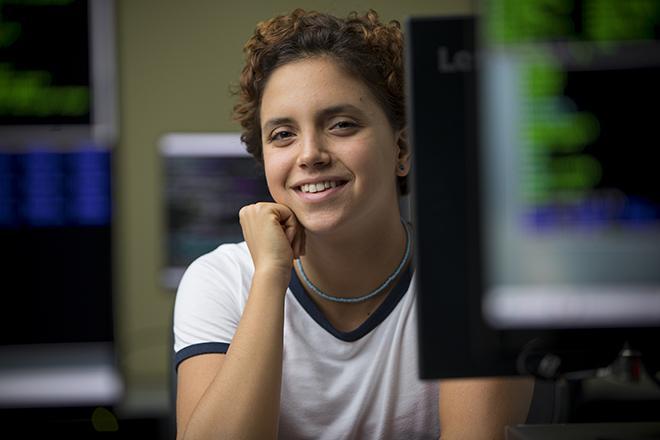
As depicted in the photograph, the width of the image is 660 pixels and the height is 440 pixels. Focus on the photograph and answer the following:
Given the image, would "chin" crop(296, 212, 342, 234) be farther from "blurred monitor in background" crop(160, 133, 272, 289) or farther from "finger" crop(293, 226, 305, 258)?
"blurred monitor in background" crop(160, 133, 272, 289)

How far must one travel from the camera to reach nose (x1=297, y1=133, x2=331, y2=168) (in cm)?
114

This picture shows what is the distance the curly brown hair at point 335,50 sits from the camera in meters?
1.24

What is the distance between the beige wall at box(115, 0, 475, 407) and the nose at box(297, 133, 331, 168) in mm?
1459

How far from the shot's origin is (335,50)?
123cm

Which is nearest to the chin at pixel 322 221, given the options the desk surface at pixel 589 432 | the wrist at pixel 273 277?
the wrist at pixel 273 277

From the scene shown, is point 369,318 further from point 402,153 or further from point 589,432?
point 589,432

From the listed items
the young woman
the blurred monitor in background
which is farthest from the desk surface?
the blurred monitor in background

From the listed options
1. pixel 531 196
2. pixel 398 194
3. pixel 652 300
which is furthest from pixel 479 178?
pixel 398 194

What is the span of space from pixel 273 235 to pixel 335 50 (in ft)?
1.02

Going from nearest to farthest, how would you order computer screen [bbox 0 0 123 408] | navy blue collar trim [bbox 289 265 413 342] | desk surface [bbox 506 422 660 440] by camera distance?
desk surface [bbox 506 422 660 440] → navy blue collar trim [bbox 289 265 413 342] → computer screen [bbox 0 0 123 408]

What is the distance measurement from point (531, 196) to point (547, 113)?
0.21 feet

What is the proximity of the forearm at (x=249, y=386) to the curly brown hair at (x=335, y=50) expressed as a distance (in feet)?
1.30

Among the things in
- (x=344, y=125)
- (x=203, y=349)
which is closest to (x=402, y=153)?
(x=344, y=125)

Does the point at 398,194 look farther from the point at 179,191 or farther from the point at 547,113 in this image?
the point at 179,191
